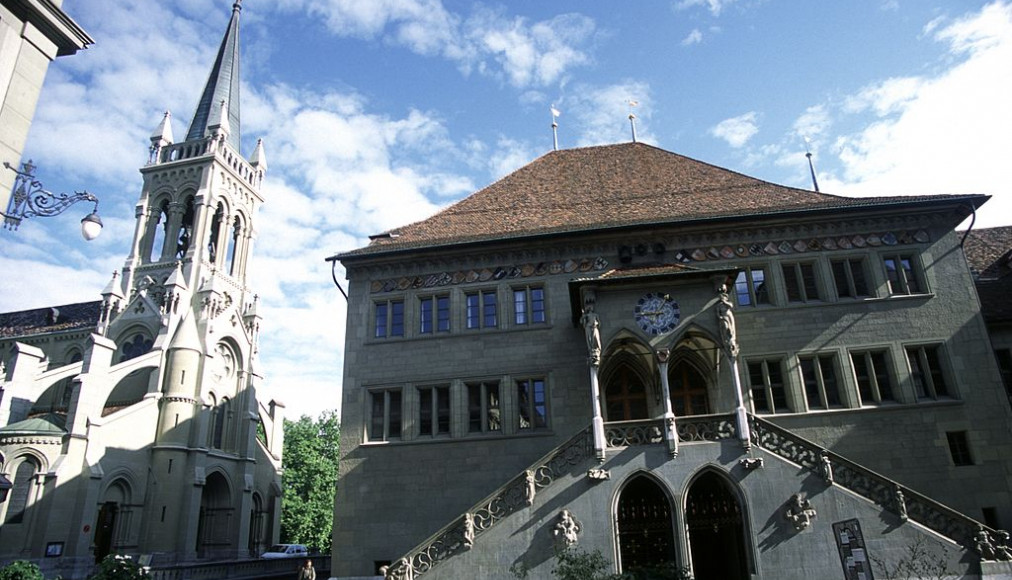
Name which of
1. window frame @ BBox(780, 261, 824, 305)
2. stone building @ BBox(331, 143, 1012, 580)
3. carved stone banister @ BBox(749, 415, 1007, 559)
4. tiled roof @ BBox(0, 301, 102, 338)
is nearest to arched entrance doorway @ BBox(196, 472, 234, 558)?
tiled roof @ BBox(0, 301, 102, 338)

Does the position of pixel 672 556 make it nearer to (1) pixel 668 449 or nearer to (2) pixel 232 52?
(1) pixel 668 449

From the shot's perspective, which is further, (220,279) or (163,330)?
(220,279)

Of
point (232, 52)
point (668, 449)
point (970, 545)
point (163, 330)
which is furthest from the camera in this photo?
point (232, 52)

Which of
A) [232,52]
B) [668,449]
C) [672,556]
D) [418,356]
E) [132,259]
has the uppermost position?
[232,52]

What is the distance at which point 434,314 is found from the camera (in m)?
23.5

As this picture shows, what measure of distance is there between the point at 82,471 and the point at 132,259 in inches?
780

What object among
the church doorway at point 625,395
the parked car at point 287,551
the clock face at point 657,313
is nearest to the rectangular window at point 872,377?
the clock face at point 657,313

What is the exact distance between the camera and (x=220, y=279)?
49031mm

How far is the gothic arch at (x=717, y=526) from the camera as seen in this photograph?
16781 mm

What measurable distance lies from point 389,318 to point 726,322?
11.9 meters

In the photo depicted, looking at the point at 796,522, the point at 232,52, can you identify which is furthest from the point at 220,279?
the point at 796,522

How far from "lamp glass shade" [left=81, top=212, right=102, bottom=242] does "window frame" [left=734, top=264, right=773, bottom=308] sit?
18.4 m

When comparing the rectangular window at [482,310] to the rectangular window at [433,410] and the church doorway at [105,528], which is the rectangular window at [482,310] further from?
the church doorway at [105,528]

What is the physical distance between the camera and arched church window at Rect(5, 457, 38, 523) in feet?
107
